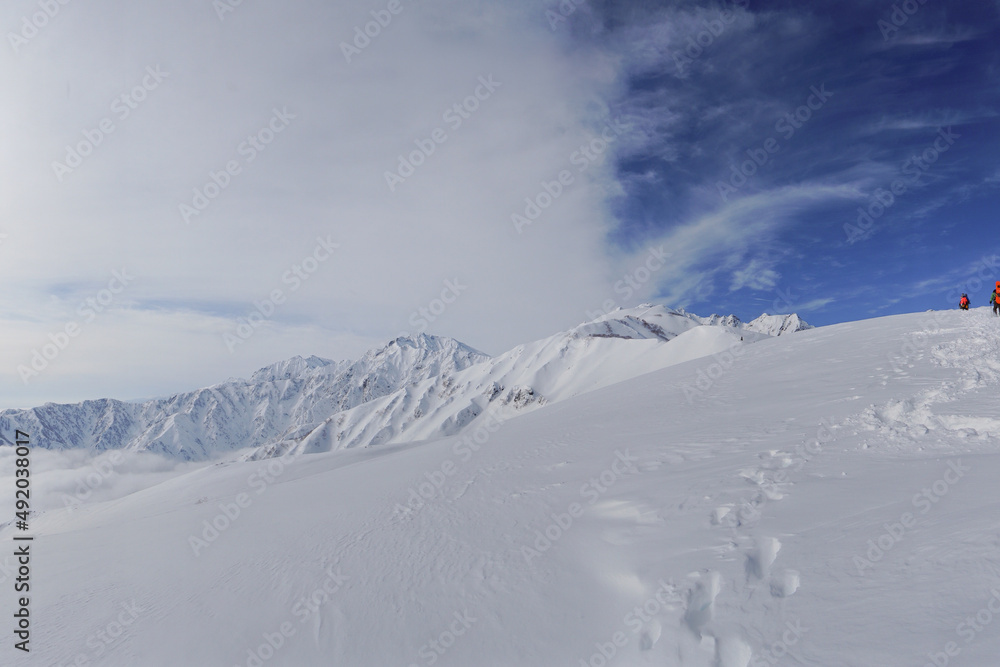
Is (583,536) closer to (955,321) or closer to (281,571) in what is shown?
(281,571)

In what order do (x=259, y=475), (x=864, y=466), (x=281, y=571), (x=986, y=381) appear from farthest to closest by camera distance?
(x=259, y=475) < (x=986, y=381) < (x=281, y=571) < (x=864, y=466)

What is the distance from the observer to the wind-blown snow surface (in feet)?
15.9

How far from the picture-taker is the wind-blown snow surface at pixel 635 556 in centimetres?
486

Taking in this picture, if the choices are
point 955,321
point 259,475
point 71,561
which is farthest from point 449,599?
point 259,475

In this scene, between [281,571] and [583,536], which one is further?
[281,571]

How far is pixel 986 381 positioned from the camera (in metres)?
10.9

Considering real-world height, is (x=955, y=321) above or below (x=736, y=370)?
above

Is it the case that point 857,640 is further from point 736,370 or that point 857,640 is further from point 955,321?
point 955,321

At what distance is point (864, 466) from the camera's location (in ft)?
25.4

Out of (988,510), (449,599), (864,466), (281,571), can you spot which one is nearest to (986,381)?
(864,466)

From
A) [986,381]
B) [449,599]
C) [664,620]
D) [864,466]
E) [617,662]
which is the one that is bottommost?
[449,599]

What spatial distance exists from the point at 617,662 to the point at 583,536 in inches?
105

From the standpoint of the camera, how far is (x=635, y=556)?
6.69 m

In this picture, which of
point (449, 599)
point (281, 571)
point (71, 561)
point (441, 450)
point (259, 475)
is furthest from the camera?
point (259, 475)
